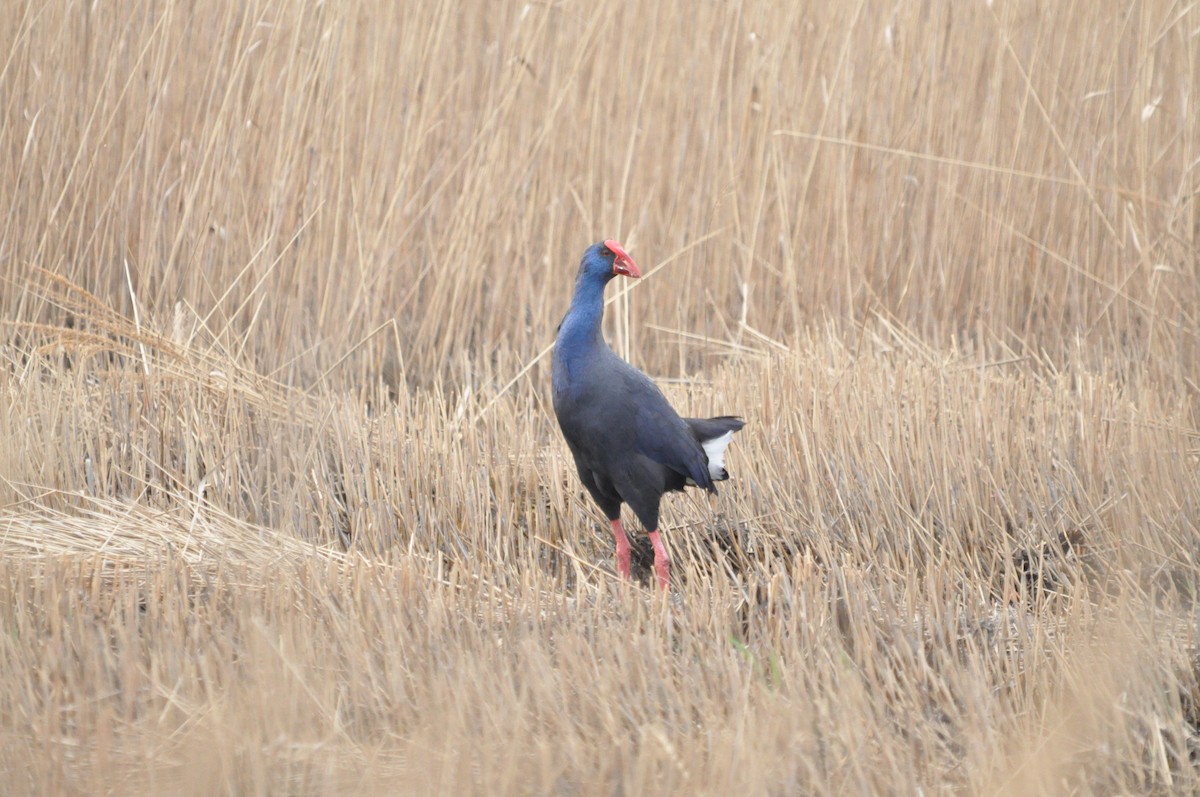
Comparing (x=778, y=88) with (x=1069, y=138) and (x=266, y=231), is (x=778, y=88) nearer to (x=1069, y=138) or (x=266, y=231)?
(x=1069, y=138)

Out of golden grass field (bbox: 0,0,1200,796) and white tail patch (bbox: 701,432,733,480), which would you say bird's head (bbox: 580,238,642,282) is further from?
golden grass field (bbox: 0,0,1200,796)

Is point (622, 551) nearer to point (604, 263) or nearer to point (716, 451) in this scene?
point (716, 451)

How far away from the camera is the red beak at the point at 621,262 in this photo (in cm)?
295

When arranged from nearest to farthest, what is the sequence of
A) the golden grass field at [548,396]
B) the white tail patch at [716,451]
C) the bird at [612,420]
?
the golden grass field at [548,396]
the bird at [612,420]
the white tail patch at [716,451]

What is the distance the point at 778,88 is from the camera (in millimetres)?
4684

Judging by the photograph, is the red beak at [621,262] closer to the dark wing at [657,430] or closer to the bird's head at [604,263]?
the bird's head at [604,263]

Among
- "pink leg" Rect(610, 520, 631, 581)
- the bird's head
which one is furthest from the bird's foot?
the bird's head

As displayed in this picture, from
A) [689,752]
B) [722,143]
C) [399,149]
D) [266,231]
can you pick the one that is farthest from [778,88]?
[689,752]

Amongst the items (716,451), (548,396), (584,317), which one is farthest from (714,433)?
(548,396)

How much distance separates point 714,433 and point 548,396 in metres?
1.36

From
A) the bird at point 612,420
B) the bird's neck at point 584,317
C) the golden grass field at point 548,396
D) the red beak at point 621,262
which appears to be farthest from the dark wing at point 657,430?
the golden grass field at point 548,396

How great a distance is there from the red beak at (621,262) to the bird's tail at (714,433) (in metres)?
0.43

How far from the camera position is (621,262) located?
298cm

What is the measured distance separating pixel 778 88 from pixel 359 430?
224cm
